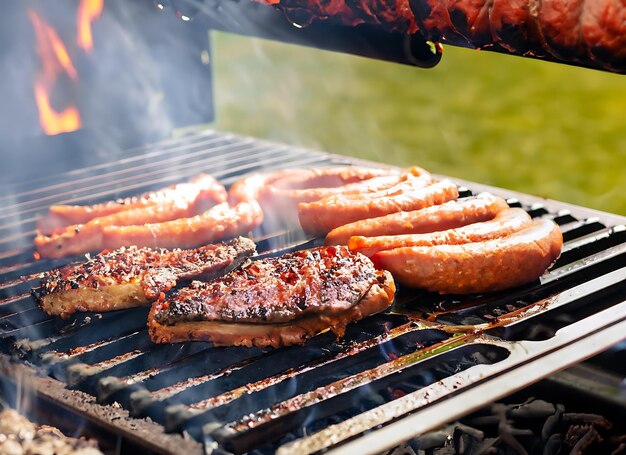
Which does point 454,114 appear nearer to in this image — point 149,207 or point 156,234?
point 149,207

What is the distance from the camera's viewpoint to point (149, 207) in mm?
4203

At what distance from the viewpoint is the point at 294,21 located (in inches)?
150

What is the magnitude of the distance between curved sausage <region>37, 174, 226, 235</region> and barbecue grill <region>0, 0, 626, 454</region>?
342mm

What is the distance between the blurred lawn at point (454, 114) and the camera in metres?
8.67

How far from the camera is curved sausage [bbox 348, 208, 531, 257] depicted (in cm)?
350

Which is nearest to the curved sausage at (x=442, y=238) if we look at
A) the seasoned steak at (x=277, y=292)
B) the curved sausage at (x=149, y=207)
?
the seasoned steak at (x=277, y=292)

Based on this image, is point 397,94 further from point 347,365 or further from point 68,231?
point 347,365

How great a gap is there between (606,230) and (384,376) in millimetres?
1738

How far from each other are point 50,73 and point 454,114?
598 centimetres

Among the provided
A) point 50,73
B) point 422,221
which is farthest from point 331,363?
point 50,73

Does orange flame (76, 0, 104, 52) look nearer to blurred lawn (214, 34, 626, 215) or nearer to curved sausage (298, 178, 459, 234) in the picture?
curved sausage (298, 178, 459, 234)

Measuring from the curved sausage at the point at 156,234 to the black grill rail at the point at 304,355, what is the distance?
8 cm

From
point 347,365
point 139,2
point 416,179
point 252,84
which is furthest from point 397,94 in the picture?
point 347,365

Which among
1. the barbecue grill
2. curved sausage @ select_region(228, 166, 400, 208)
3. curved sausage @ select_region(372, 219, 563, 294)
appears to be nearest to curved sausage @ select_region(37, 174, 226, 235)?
curved sausage @ select_region(228, 166, 400, 208)
